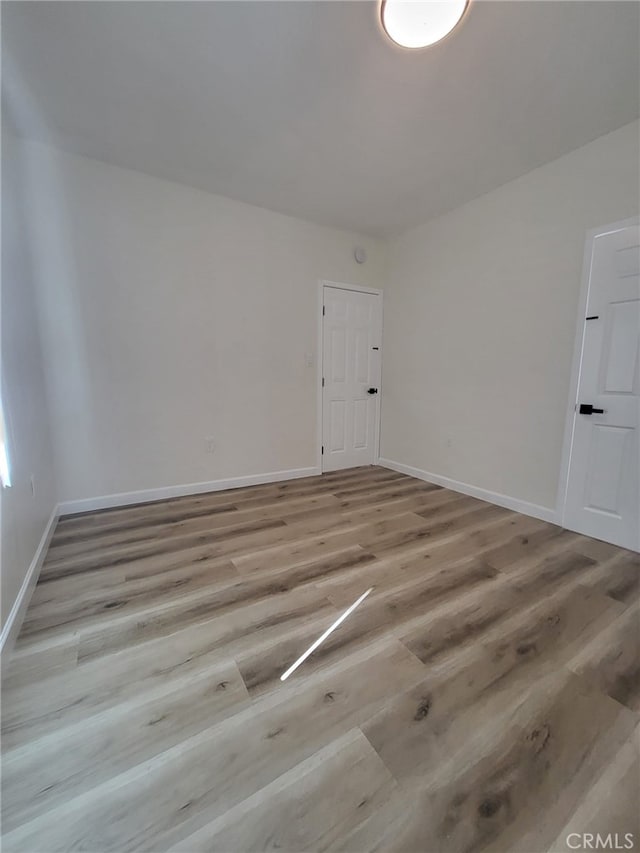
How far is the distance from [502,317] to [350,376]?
1.71 meters

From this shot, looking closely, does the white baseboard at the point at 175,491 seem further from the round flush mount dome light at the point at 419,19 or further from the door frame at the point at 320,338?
the round flush mount dome light at the point at 419,19

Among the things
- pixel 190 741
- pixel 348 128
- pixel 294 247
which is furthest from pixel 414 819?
pixel 294 247

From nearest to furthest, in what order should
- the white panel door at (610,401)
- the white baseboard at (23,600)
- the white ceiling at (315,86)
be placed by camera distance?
the white baseboard at (23,600) → the white ceiling at (315,86) → the white panel door at (610,401)

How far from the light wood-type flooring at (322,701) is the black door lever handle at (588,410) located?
0.97 meters

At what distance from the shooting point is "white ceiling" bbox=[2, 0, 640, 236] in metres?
1.50

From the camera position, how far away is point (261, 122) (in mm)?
2111

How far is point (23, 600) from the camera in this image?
161cm

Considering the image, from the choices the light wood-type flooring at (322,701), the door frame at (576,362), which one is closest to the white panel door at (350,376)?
the light wood-type flooring at (322,701)

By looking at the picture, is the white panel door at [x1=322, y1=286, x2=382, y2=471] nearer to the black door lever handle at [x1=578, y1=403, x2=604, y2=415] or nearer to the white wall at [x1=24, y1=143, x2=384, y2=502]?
the white wall at [x1=24, y1=143, x2=384, y2=502]

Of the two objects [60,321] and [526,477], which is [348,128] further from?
[526,477]

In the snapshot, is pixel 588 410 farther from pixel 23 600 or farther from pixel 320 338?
pixel 23 600

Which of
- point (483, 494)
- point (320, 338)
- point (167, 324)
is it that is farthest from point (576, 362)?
point (167, 324)

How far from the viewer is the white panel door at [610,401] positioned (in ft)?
7.16

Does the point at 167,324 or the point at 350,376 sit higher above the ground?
the point at 167,324
